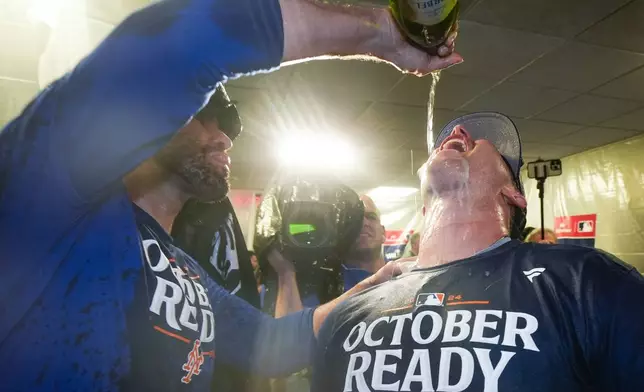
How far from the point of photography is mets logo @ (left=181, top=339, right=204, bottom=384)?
92cm

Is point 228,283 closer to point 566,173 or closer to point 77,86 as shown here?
point 77,86

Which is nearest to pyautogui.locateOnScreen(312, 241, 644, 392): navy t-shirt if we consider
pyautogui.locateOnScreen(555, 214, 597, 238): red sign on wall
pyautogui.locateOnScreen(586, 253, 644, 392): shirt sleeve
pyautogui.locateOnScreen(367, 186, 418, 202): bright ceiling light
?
pyautogui.locateOnScreen(586, 253, 644, 392): shirt sleeve

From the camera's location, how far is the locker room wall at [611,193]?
4926 mm

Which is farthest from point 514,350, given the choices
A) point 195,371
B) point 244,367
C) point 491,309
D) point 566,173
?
point 566,173

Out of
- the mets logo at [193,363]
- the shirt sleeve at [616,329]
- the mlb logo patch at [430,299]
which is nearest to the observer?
the shirt sleeve at [616,329]

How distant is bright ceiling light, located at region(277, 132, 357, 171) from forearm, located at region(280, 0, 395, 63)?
13.6 feet

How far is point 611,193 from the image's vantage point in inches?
206

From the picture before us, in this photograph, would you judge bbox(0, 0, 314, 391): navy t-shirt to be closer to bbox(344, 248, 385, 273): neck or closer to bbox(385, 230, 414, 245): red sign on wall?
bbox(344, 248, 385, 273): neck

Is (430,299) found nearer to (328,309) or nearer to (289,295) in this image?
(328,309)

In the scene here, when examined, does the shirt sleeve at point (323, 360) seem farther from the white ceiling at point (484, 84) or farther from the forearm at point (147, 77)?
the white ceiling at point (484, 84)

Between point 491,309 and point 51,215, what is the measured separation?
88cm

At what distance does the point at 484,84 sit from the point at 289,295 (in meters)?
2.63

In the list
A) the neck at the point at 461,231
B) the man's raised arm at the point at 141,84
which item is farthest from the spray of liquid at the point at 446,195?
the man's raised arm at the point at 141,84

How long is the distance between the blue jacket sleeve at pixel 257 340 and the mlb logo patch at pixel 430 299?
0.41 meters
